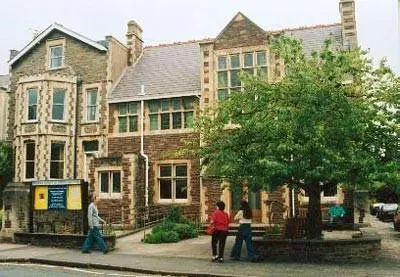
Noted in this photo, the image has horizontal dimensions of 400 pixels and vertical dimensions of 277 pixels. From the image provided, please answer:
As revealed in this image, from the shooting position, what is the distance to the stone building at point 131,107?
23500mm

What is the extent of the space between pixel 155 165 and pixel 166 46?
925cm

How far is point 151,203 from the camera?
24.4 meters

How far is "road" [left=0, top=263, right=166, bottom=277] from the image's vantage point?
11625 mm

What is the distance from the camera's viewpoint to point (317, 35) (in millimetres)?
26781

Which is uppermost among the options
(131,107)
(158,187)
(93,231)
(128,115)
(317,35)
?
(317,35)

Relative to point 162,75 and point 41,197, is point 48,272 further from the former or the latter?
point 162,75

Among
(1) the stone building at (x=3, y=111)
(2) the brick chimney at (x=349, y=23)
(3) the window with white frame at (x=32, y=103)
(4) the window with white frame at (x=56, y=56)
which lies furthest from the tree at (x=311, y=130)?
(1) the stone building at (x=3, y=111)

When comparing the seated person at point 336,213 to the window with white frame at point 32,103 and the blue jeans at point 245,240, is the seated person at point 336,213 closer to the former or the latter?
the blue jeans at point 245,240

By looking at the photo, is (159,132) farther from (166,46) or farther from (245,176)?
(245,176)

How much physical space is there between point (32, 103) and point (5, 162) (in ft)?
12.6

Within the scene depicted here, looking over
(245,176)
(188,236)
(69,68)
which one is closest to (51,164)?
(69,68)

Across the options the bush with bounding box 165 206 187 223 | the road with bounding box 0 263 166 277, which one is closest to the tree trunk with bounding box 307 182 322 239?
the road with bounding box 0 263 166 277

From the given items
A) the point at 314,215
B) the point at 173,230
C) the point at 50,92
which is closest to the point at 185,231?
the point at 173,230

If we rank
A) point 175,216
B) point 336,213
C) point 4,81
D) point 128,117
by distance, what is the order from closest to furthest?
point 336,213 → point 175,216 → point 128,117 → point 4,81
